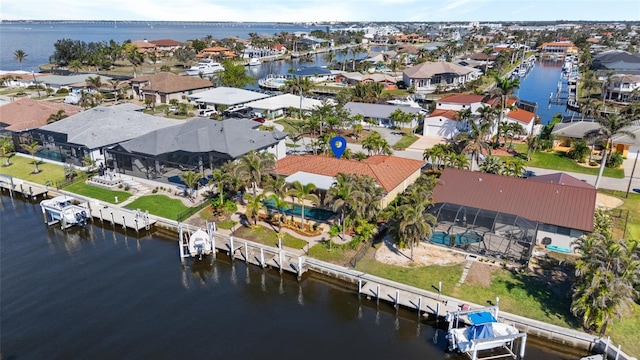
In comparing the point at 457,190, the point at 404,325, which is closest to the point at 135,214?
the point at 404,325

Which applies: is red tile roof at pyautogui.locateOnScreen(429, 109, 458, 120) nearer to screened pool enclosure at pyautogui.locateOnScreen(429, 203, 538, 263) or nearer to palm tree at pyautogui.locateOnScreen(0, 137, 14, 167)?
screened pool enclosure at pyautogui.locateOnScreen(429, 203, 538, 263)

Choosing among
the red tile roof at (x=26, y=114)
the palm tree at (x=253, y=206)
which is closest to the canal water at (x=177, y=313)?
the palm tree at (x=253, y=206)

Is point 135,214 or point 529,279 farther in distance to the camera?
point 135,214

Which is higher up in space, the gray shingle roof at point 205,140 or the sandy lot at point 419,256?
the gray shingle roof at point 205,140

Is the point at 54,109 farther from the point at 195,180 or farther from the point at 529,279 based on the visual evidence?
the point at 529,279

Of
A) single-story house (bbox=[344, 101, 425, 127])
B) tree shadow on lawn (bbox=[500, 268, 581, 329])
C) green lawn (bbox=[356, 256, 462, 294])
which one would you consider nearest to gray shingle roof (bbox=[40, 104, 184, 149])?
single-story house (bbox=[344, 101, 425, 127])

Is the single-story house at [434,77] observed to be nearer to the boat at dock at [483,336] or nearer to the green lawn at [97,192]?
the green lawn at [97,192]
